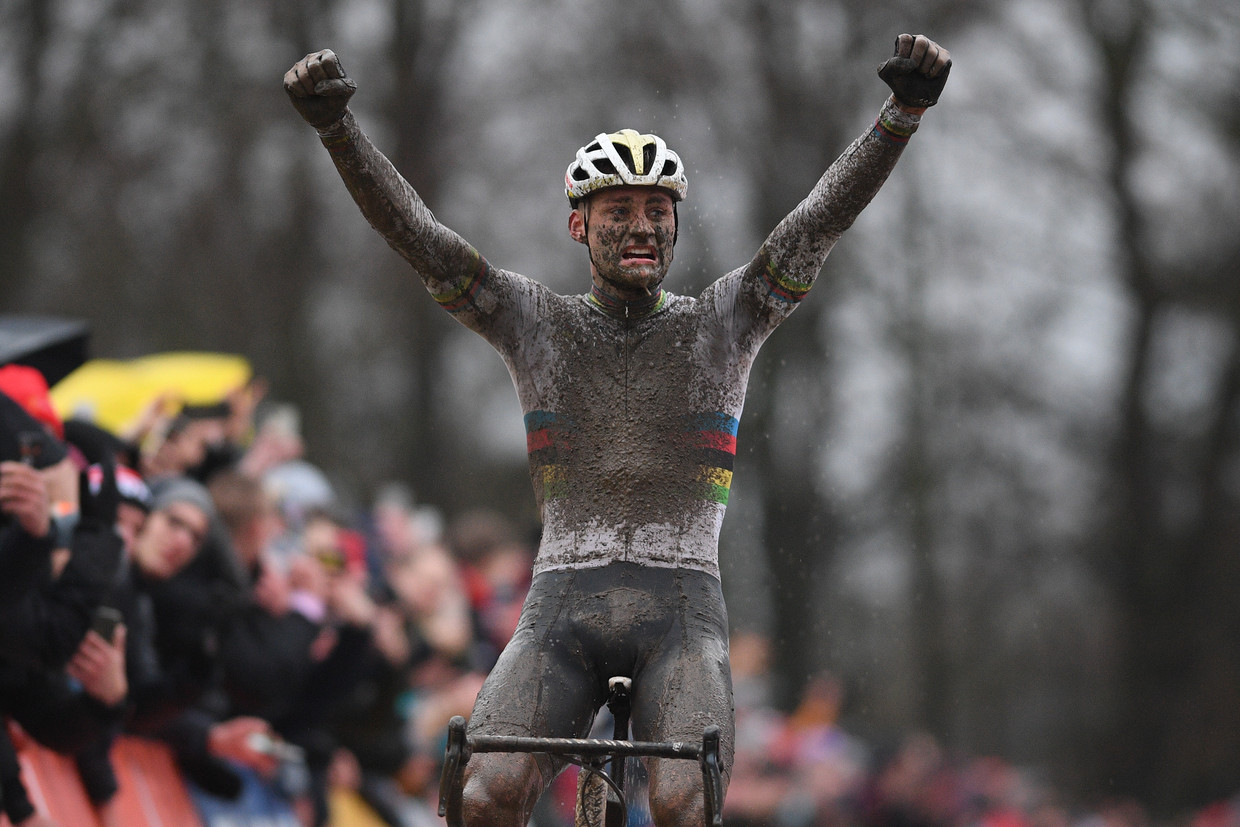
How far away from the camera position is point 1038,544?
81.7ft

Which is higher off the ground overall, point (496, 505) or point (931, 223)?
point (931, 223)

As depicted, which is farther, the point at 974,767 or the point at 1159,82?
the point at 974,767

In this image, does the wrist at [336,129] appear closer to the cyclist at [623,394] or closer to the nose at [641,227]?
the cyclist at [623,394]

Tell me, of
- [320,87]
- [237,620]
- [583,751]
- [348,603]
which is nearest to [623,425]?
[583,751]

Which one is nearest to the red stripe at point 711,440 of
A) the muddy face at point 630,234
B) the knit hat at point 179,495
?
the muddy face at point 630,234

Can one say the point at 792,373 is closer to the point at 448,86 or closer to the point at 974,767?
the point at 448,86

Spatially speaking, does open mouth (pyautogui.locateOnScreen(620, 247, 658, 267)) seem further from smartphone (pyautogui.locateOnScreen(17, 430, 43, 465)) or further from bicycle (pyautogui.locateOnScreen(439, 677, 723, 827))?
smartphone (pyautogui.locateOnScreen(17, 430, 43, 465))

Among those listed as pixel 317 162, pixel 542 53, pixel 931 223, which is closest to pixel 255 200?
pixel 317 162

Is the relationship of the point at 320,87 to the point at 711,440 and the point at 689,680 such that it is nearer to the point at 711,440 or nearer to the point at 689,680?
the point at 711,440

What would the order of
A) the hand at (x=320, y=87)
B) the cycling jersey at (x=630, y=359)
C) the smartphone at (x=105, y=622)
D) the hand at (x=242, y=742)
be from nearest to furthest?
1. the hand at (x=320, y=87)
2. the cycling jersey at (x=630, y=359)
3. the smartphone at (x=105, y=622)
4. the hand at (x=242, y=742)

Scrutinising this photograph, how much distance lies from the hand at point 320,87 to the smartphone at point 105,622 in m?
2.75

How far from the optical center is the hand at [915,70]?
5.07 meters

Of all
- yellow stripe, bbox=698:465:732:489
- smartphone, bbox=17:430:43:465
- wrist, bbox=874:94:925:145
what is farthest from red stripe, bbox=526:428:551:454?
smartphone, bbox=17:430:43:465

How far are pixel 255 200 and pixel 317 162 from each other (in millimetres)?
991
